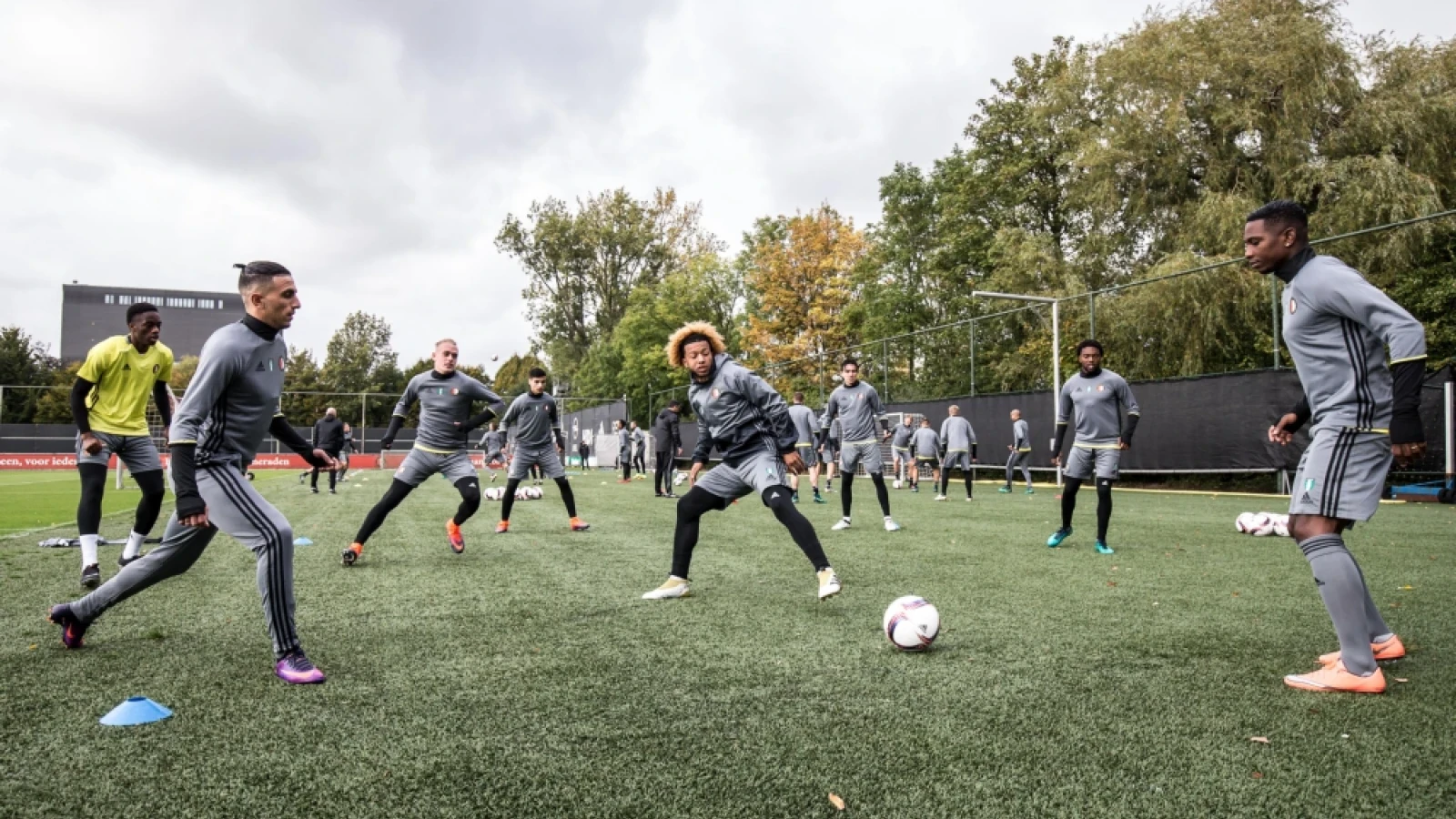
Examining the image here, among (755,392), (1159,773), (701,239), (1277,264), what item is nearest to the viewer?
(1159,773)

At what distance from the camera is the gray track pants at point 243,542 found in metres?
3.83

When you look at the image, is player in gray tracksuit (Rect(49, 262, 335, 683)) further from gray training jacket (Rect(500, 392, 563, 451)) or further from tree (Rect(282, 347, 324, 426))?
tree (Rect(282, 347, 324, 426))

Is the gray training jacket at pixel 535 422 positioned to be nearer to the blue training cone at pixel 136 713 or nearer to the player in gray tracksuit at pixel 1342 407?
the blue training cone at pixel 136 713

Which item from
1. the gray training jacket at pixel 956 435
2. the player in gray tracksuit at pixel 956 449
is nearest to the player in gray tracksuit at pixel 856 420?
the player in gray tracksuit at pixel 956 449

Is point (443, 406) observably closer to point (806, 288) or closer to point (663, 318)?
point (806, 288)

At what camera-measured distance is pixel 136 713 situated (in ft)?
10.2

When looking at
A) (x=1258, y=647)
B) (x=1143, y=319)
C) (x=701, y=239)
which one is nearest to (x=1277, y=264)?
(x=1258, y=647)

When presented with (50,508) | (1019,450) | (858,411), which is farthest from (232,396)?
(1019,450)

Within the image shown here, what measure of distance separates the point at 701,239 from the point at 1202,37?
33460 millimetres

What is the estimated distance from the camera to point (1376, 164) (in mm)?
20312

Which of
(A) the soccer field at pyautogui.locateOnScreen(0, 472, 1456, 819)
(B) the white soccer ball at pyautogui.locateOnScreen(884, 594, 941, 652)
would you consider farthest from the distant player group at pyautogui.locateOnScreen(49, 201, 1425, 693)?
(B) the white soccer ball at pyautogui.locateOnScreen(884, 594, 941, 652)

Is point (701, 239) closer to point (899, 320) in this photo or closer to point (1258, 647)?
point (899, 320)

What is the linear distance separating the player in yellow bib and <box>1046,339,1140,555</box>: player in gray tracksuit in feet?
25.2

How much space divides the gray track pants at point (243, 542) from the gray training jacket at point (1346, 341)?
434 cm
